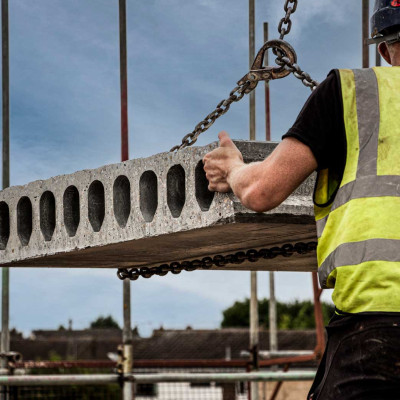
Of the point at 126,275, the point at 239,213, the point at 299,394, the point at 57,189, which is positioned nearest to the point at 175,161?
the point at 239,213

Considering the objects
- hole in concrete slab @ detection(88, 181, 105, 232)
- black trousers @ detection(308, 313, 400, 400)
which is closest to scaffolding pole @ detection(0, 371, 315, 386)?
hole in concrete slab @ detection(88, 181, 105, 232)

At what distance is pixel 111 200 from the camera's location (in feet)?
14.6

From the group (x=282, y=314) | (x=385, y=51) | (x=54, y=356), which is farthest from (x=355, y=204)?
(x=282, y=314)

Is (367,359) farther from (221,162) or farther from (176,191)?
(176,191)

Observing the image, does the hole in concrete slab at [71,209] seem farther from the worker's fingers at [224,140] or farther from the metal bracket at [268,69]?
the worker's fingers at [224,140]

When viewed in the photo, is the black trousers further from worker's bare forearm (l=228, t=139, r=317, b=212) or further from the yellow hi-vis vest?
worker's bare forearm (l=228, t=139, r=317, b=212)

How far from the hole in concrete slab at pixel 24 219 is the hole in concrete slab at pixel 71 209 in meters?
0.44

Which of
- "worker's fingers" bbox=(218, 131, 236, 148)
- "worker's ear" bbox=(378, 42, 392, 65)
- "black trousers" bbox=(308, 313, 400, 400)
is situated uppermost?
"worker's ear" bbox=(378, 42, 392, 65)

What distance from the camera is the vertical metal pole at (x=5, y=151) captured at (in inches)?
390

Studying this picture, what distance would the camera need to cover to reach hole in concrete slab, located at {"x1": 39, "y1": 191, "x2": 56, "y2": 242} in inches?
195

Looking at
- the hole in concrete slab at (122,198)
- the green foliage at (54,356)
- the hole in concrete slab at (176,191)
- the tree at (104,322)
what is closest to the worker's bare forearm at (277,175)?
the hole in concrete slab at (176,191)

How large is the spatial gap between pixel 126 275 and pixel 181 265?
2.09ft

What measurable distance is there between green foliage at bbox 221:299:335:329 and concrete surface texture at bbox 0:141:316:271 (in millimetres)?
52199

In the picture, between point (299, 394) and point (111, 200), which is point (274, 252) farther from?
point (299, 394)
